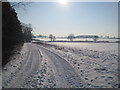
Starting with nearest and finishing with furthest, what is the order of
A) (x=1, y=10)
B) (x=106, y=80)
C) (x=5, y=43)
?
1. (x=106, y=80)
2. (x=1, y=10)
3. (x=5, y=43)

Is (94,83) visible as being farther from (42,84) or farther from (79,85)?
(42,84)

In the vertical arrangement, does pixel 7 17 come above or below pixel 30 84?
above

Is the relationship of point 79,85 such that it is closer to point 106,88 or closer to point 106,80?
point 106,88

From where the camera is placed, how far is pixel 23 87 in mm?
7059

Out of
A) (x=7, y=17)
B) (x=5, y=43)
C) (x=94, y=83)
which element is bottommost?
(x=94, y=83)

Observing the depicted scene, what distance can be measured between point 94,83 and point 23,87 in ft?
11.3

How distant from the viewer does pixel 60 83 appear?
7.73m

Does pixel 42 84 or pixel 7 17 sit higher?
pixel 7 17

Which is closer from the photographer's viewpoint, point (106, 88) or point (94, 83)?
point (106, 88)

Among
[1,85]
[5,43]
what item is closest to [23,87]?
[1,85]

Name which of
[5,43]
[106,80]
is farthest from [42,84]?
[5,43]

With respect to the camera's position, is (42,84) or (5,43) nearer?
(42,84)

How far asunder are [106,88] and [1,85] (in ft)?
16.2

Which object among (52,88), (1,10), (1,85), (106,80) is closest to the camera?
(52,88)
